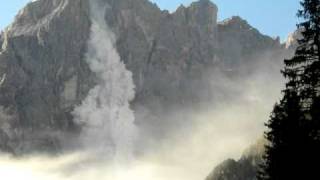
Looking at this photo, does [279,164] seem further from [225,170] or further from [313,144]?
[225,170]

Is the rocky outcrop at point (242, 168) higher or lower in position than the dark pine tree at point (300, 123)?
higher

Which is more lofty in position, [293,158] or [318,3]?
[318,3]

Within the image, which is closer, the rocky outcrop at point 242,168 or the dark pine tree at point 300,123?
the dark pine tree at point 300,123

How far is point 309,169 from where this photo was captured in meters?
43.1

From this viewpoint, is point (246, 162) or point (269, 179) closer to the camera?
point (269, 179)

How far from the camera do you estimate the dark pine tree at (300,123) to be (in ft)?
142

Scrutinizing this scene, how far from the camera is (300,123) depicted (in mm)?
44250

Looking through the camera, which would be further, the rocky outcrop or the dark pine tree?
the rocky outcrop

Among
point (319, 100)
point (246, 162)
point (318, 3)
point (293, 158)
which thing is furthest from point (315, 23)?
point (246, 162)

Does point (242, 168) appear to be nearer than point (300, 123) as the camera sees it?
No

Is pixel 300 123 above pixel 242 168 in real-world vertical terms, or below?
below

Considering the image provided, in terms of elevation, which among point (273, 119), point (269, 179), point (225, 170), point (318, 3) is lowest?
point (269, 179)

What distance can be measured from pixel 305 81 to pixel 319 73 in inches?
32.0

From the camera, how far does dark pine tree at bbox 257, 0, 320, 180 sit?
1704 inches
